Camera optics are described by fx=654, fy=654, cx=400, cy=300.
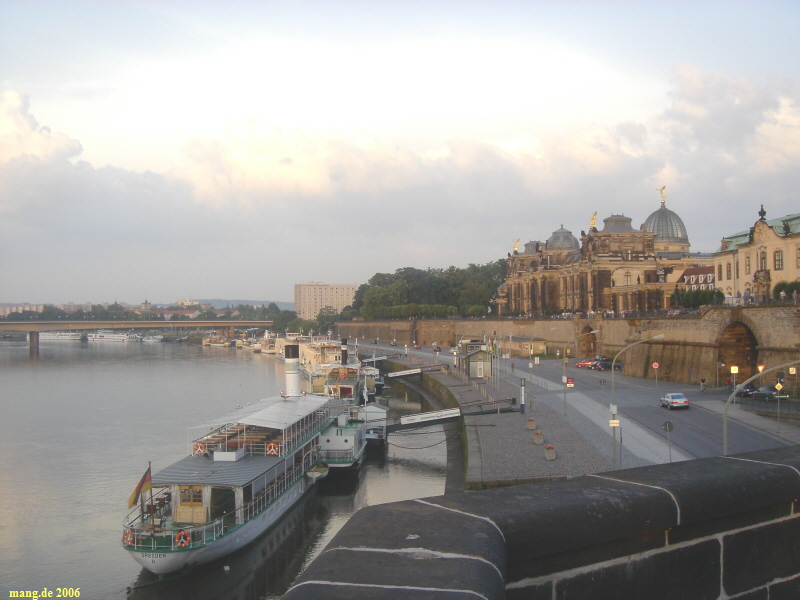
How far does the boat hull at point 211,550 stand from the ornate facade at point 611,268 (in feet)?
185

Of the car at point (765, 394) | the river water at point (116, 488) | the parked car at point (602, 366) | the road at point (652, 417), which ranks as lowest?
the river water at point (116, 488)

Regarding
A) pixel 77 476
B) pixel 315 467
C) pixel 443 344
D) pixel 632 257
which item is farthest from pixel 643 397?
pixel 443 344

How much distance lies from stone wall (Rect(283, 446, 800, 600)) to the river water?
1792 centimetres

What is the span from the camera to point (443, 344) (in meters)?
112

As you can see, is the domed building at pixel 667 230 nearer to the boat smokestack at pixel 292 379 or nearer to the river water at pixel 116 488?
the river water at pixel 116 488

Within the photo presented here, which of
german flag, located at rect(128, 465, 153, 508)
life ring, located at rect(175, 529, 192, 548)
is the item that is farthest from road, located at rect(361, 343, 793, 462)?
german flag, located at rect(128, 465, 153, 508)

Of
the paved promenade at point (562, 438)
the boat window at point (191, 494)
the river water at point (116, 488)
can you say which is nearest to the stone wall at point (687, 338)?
the paved promenade at point (562, 438)

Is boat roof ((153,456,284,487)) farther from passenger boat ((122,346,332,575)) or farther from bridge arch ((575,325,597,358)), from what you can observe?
bridge arch ((575,325,597,358))

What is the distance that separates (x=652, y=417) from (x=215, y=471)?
22.2 metres

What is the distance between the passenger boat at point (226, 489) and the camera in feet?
63.9

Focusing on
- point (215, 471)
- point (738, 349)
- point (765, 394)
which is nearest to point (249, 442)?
point (215, 471)

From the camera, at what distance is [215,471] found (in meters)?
22.8

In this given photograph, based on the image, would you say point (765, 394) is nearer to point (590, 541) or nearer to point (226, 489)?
point (226, 489)

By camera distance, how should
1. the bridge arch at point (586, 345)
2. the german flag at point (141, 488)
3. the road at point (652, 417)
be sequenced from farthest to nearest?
the bridge arch at point (586, 345) → the road at point (652, 417) → the german flag at point (141, 488)
